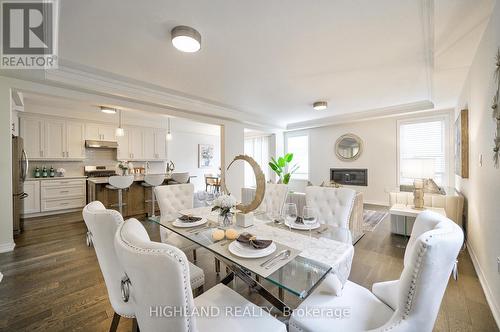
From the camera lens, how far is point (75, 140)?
209 inches

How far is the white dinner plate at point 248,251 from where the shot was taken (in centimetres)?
116

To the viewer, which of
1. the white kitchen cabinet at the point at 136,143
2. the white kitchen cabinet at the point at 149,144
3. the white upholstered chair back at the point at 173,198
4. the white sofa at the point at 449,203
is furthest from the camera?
the white kitchen cabinet at the point at 149,144

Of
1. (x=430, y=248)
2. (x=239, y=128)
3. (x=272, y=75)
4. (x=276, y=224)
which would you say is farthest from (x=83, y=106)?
(x=430, y=248)

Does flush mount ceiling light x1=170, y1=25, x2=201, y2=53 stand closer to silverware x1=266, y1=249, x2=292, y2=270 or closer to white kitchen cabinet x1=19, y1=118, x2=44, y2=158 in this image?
silverware x1=266, y1=249, x2=292, y2=270

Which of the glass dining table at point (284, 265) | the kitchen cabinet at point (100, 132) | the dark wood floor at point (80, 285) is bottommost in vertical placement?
the dark wood floor at point (80, 285)

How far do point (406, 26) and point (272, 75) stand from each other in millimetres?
1647

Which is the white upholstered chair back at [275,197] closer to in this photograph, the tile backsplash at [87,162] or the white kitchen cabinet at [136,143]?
the white kitchen cabinet at [136,143]

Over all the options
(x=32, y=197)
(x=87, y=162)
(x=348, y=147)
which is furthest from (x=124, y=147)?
(x=348, y=147)

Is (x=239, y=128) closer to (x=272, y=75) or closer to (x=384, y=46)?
(x=272, y=75)

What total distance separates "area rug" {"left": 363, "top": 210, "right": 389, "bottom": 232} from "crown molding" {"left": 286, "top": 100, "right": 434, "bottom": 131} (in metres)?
2.37

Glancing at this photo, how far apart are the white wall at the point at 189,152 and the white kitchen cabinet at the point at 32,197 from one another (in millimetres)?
3451

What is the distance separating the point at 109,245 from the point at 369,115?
5840mm

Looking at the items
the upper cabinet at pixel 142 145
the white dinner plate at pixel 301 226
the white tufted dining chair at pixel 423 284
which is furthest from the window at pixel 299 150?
the white tufted dining chair at pixel 423 284

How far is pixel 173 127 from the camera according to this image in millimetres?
7230
